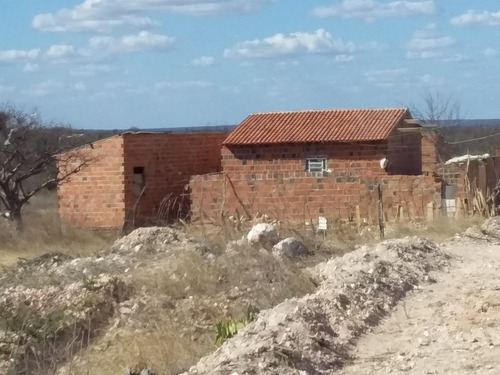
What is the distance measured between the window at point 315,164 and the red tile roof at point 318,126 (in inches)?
21.4

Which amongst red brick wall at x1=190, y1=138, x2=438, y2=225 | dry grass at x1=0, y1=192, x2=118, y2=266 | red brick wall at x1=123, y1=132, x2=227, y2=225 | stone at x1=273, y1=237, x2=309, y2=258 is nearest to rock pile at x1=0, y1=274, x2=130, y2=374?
stone at x1=273, y1=237, x2=309, y2=258

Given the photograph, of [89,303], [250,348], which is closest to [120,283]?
[89,303]

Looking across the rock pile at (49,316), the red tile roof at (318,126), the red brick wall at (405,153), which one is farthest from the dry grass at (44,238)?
the rock pile at (49,316)

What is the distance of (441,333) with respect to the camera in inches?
378

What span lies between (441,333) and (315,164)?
1882 centimetres

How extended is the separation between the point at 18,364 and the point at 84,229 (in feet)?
55.8

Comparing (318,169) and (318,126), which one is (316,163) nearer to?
(318,169)

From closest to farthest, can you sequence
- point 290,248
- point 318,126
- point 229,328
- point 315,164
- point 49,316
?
1. point 229,328
2. point 49,316
3. point 290,248
4. point 315,164
5. point 318,126

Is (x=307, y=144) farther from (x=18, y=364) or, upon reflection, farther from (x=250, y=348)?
(x=250, y=348)

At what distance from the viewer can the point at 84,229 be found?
92.8 ft

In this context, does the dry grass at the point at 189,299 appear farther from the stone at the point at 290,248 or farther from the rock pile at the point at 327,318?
the rock pile at the point at 327,318

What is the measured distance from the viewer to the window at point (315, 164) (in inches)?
1110

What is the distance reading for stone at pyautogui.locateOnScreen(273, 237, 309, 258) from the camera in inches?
635

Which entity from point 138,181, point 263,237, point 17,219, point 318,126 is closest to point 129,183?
point 138,181
